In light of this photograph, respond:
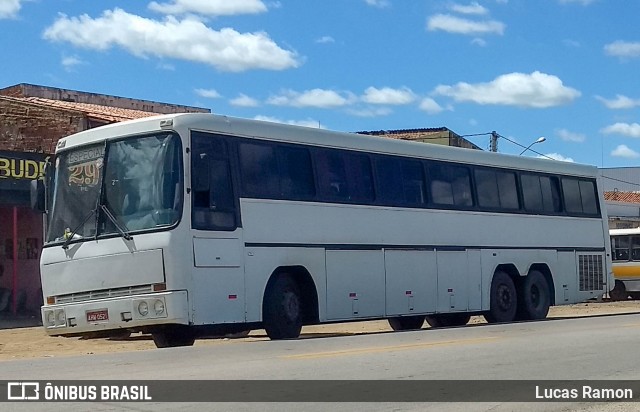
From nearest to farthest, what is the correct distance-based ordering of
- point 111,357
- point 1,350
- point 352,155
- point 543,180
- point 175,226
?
point 111,357, point 175,226, point 352,155, point 1,350, point 543,180

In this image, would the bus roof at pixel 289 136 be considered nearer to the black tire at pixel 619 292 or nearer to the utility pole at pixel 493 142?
the black tire at pixel 619 292

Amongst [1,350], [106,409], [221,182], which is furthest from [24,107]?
[106,409]

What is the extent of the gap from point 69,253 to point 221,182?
2421mm

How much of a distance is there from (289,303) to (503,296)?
6903 mm

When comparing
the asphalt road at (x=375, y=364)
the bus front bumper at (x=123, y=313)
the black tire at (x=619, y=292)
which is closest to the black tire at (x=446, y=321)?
the asphalt road at (x=375, y=364)

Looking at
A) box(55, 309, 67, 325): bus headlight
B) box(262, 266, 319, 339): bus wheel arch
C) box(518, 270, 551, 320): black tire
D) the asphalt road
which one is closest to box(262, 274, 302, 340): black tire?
box(262, 266, 319, 339): bus wheel arch

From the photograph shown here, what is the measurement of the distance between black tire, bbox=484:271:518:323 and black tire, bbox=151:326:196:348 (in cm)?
767

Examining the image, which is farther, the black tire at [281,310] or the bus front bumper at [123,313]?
the black tire at [281,310]

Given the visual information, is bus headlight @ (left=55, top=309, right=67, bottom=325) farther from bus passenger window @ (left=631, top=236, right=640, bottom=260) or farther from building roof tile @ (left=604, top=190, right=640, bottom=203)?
building roof tile @ (left=604, top=190, right=640, bottom=203)

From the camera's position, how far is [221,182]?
583 inches

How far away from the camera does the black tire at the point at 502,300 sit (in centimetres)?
2077

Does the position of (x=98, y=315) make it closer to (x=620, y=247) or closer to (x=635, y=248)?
(x=635, y=248)

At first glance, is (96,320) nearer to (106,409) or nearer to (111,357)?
(111,357)

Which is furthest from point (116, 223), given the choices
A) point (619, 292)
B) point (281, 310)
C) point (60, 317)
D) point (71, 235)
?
point (619, 292)
